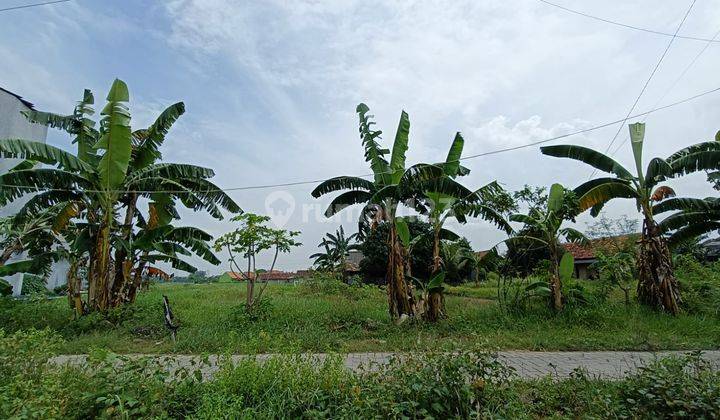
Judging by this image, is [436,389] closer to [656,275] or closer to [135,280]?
[656,275]

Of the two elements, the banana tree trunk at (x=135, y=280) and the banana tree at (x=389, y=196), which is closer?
the banana tree at (x=389, y=196)

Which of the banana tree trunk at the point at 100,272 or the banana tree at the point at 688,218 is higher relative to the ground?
the banana tree at the point at 688,218

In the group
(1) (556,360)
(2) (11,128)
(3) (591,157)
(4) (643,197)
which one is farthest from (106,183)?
(2) (11,128)

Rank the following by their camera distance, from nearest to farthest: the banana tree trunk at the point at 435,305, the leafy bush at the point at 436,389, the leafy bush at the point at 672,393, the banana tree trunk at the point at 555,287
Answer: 1. the leafy bush at the point at 672,393
2. the leafy bush at the point at 436,389
3. the banana tree trunk at the point at 435,305
4. the banana tree trunk at the point at 555,287

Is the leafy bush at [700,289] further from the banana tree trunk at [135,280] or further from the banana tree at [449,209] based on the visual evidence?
the banana tree trunk at [135,280]

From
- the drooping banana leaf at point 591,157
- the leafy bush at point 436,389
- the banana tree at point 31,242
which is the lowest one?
the leafy bush at point 436,389

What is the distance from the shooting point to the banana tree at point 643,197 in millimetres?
8984

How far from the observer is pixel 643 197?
30.7 feet

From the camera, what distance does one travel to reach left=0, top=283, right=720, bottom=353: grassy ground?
6.89 metres

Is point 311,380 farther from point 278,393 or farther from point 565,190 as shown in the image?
point 565,190

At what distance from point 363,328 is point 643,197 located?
7.69 meters

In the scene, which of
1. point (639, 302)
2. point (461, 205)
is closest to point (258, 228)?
point (461, 205)

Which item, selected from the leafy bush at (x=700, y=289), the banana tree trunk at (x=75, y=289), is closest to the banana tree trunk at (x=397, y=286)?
the leafy bush at (x=700, y=289)

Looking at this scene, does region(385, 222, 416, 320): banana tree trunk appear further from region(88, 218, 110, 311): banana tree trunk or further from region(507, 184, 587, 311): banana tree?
region(88, 218, 110, 311): banana tree trunk
